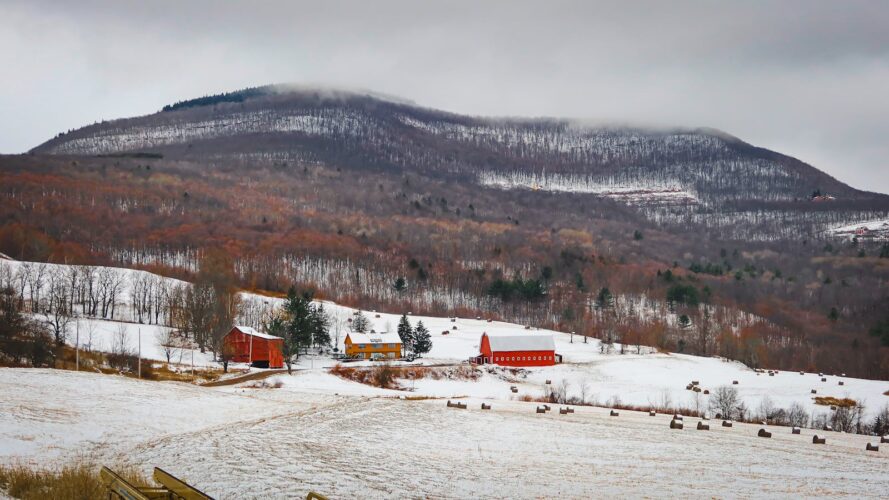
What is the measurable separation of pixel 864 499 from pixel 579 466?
8719 mm

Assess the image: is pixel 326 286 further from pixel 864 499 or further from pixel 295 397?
pixel 864 499

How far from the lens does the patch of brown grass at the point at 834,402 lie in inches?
2264

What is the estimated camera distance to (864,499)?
789 inches

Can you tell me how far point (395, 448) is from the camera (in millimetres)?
25172

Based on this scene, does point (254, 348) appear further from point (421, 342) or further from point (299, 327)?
point (421, 342)

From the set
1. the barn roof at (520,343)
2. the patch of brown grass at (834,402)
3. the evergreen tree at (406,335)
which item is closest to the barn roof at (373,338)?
the evergreen tree at (406,335)

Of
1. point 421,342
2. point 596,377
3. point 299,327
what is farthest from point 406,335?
point 596,377

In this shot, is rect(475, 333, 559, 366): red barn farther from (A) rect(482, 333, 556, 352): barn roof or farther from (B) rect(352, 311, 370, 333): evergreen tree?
(B) rect(352, 311, 370, 333): evergreen tree

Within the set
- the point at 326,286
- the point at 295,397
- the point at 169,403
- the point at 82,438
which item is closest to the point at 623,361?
the point at 295,397

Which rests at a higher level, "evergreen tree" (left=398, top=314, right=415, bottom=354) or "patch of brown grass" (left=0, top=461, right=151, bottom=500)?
"patch of brown grass" (left=0, top=461, right=151, bottom=500)

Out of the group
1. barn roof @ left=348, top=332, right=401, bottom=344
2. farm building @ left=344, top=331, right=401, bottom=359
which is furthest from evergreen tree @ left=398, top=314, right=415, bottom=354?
farm building @ left=344, top=331, right=401, bottom=359

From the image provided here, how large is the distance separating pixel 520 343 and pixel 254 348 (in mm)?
34761

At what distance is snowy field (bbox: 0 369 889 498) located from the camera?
19.0m

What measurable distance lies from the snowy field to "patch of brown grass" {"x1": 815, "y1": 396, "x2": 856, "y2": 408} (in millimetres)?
21756
